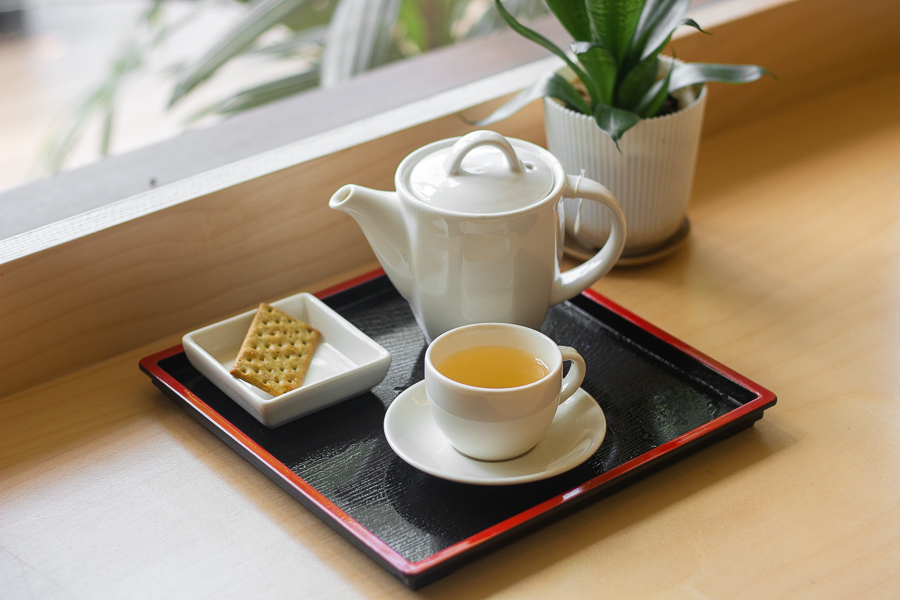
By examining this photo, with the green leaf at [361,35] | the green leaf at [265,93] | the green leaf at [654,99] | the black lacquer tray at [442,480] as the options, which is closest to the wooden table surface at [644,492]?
the black lacquer tray at [442,480]

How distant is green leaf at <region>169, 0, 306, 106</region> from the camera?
1.15 meters

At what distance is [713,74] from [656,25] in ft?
0.22

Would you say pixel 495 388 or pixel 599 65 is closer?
pixel 495 388

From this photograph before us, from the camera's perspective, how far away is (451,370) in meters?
0.55

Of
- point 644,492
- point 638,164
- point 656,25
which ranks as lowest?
point 644,492

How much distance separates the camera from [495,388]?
0.53 metres

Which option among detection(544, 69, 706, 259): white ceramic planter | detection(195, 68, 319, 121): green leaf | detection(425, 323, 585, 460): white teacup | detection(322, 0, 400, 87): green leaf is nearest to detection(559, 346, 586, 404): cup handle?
detection(425, 323, 585, 460): white teacup

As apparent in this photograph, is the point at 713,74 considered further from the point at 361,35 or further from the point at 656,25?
the point at 361,35

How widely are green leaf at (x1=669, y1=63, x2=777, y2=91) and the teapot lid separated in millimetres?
181

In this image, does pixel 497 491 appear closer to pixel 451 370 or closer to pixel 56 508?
pixel 451 370

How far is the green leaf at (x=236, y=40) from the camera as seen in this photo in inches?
45.2

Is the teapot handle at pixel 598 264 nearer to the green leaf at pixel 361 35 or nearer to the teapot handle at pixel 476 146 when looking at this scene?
the teapot handle at pixel 476 146

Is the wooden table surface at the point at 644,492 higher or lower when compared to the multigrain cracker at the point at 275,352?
lower

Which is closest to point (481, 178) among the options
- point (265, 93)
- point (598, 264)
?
point (598, 264)
